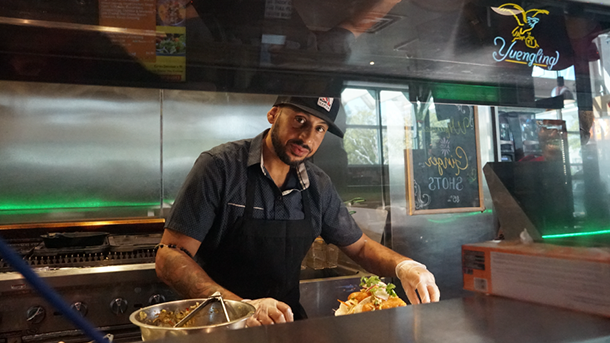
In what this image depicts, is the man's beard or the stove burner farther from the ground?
the man's beard

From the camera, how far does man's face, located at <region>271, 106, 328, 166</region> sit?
7.03 feet

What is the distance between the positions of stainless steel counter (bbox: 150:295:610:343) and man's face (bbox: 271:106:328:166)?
1.42 m

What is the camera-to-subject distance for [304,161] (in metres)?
2.27

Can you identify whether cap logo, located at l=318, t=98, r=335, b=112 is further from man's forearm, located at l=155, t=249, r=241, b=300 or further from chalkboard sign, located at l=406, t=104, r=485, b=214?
chalkboard sign, located at l=406, t=104, r=485, b=214

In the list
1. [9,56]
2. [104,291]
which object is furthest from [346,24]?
[104,291]

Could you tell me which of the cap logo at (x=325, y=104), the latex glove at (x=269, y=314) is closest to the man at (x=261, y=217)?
the cap logo at (x=325, y=104)

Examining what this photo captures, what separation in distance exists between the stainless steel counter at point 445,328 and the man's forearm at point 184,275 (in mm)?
931

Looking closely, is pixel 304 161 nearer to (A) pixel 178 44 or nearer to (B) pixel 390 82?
(B) pixel 390 82

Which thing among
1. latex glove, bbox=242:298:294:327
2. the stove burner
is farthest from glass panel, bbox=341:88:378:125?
latex glove, bbox=242:298:294:327

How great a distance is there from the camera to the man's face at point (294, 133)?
214 centimetres

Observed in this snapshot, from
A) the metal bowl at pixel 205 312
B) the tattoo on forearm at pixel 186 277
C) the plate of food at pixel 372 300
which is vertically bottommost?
the plate of food at pixel 372 300

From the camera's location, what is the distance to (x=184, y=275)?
1.79 meters

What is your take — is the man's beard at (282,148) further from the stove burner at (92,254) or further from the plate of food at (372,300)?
the stove burner at (92,254)

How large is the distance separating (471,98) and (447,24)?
0.19 metres
